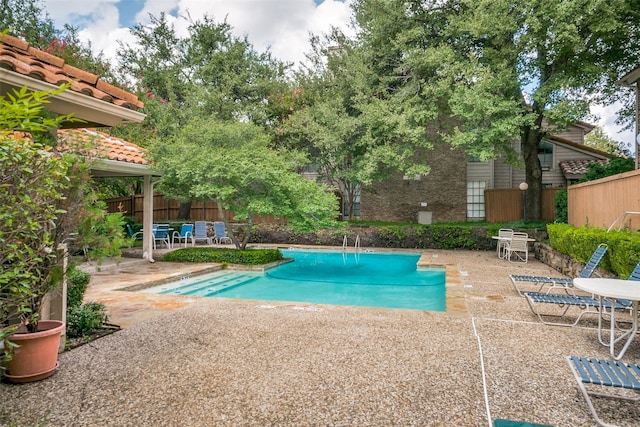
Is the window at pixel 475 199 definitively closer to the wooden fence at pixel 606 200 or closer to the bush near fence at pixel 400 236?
the bush near fence at pixel 400 236

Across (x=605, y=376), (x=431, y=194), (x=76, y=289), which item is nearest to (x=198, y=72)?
(x=431, y=194)

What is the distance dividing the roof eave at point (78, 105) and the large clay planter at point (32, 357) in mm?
2100

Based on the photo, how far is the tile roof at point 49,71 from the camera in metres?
3.55

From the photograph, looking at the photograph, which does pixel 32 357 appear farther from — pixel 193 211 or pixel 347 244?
pixel 193 211

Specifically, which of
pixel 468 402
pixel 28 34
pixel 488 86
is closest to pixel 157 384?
pixel 468 402

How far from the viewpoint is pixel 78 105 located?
4.20 metres

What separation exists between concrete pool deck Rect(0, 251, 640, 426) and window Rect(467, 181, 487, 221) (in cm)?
1584

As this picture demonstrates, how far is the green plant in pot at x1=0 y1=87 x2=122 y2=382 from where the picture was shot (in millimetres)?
2467

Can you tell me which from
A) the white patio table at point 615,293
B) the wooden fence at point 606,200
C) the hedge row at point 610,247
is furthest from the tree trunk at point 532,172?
the white patio table at point 615,293

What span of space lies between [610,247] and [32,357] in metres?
7.77

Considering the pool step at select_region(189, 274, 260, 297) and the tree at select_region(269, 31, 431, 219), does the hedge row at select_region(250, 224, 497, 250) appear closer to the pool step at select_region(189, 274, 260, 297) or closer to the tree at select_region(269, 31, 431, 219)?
the tree at select_region(269, 31, 431, 219)

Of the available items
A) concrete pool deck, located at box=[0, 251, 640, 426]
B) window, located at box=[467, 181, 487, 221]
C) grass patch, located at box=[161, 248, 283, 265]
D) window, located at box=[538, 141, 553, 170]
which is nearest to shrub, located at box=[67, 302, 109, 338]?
concrete pool deck, located at box=[0, 251, 640, 426]

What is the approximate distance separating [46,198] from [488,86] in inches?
499

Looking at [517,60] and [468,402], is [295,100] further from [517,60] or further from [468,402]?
[468,402]
